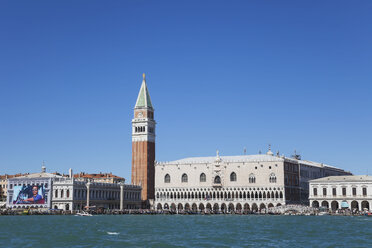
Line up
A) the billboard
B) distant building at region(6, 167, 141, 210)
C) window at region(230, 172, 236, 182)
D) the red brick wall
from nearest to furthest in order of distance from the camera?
distant building at region(6, 167, 141, 210) → the billboard → window at region(230, 172, 236, 182) → the red brick wall

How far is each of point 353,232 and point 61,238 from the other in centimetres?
3016

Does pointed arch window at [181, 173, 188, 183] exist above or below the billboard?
above

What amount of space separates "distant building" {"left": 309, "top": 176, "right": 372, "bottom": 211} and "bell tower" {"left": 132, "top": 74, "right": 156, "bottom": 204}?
133 feet

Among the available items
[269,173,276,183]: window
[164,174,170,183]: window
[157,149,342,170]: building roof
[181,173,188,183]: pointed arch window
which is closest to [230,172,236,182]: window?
[157,149,342,170]: building roof

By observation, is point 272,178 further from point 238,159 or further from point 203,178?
point 203,178

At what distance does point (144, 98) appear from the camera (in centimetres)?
14175

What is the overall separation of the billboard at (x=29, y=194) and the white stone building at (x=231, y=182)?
26.8 metres

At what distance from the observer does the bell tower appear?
450 ft

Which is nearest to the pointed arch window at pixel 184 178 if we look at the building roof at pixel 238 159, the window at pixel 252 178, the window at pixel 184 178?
the window at pixel 184 178

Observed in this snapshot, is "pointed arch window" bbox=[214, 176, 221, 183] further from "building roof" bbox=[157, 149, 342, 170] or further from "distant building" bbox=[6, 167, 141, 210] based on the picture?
"distant building" bbox=[6, 167, 141, 210]

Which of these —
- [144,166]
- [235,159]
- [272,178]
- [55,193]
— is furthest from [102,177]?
[272,178]

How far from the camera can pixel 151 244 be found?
48281mm

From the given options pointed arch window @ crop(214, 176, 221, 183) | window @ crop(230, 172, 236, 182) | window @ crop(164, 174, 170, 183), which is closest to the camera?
window @ crop(230, 172, 236, 182)

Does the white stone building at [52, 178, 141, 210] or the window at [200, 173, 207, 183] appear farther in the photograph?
the window at [200, 173, 207, 183]
